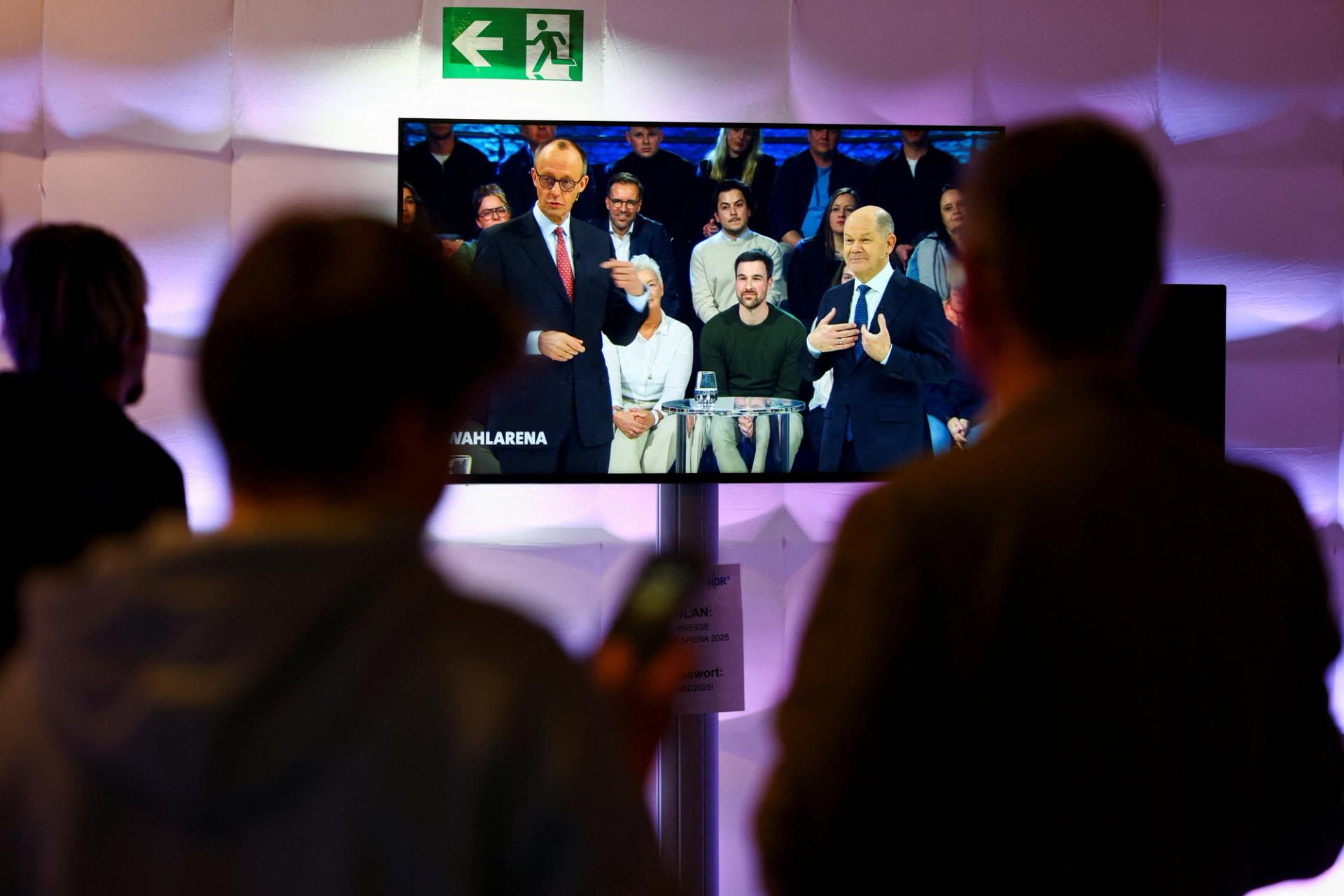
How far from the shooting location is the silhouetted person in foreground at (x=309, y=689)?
32.5 inches

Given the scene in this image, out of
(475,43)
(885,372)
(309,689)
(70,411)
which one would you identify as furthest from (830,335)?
(309,689)

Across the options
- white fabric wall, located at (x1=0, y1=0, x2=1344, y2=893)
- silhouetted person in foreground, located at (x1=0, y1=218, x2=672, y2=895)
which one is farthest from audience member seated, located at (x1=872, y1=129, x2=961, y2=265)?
silhouetted person in foreground, located at (x1=0, y1=218, x2=672, y2=895)

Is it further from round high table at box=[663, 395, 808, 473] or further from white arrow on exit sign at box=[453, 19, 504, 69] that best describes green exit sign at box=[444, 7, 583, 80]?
round high table at box=[663, 395, 808, 473]

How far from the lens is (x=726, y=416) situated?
2.81m

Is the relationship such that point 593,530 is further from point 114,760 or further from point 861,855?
point 114,760

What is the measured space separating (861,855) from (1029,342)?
1.66ft

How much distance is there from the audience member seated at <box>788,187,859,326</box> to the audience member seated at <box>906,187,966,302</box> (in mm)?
176

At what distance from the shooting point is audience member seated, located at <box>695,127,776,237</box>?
2801mm

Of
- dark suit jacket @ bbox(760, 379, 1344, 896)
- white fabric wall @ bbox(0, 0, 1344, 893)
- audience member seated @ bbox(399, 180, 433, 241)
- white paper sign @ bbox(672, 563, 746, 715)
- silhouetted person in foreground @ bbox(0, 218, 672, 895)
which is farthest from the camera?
white fabric wall @ bbox(0, 0, 1344, 893)

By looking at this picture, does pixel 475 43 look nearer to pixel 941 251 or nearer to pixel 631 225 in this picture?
pixel 631 225

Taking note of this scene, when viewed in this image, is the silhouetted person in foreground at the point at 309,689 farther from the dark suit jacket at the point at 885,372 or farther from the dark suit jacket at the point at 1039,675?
the dark suit jacket at the point at 885,372

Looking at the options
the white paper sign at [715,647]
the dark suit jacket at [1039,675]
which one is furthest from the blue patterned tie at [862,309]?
the dark suit jacket at [1039,675]

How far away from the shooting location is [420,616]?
0.88 metres

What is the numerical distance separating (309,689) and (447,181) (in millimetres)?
2127
